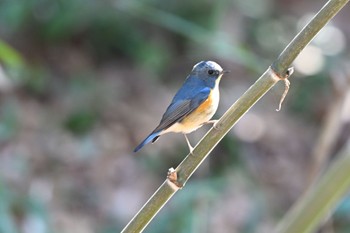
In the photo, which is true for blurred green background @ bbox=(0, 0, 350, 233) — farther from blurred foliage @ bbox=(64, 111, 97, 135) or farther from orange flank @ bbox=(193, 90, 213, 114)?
orange flank @ bbox=(193, 90, 213, 114)

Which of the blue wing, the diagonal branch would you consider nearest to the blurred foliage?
the blue wing

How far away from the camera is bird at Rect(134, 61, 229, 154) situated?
1.74 metres

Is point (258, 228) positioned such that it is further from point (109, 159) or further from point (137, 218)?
point (137, 218)

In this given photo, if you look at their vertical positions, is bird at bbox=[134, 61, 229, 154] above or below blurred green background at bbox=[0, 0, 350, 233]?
above

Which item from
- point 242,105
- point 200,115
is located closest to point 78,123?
point 200,115

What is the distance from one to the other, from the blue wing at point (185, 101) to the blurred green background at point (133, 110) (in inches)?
94.7

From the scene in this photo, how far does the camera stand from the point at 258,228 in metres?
4.32

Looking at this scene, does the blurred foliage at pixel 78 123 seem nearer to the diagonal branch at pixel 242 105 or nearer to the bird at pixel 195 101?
the bird at pixel 195 101

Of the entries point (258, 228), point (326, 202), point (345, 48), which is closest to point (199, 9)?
point (345, 48)

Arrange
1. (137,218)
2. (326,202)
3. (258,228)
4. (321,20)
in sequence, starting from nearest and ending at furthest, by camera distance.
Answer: (321,20)
(137,218)
(326,202)
(258,228)

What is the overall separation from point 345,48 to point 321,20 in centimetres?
430

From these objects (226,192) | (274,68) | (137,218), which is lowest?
(226,192)

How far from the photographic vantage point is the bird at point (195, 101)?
1737 millimetres

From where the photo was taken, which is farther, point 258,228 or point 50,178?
point 50,178
